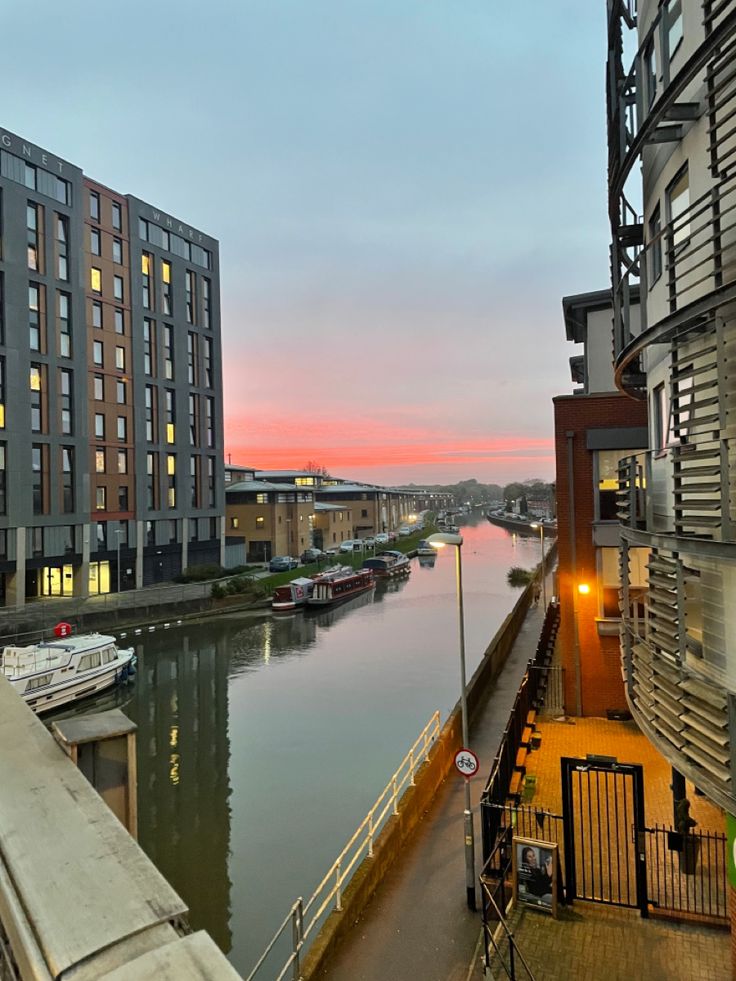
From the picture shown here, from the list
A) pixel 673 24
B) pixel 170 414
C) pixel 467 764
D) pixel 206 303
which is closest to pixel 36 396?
pixel 170 414

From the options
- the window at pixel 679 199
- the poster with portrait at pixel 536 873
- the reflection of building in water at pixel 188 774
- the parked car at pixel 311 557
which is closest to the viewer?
the window at pixel 679 199

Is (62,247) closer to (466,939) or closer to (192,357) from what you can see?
(192,357)

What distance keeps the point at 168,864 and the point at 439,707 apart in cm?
1307

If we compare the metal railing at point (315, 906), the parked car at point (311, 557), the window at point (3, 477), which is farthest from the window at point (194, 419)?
the metal railing at point (315, 906)

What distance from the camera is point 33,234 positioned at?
1681 inches

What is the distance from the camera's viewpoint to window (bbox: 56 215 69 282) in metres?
44.3

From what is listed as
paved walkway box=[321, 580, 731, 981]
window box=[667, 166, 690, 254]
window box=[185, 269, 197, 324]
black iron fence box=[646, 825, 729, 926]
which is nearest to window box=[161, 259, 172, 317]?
window box=[185, 269, 197, 324]

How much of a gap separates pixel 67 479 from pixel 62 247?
16.0m

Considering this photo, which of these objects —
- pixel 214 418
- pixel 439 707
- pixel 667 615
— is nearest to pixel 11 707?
pixel 667 615

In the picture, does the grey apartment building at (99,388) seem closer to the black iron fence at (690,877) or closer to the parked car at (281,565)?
the parked car at (281,565)

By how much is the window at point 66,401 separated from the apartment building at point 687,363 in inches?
1630

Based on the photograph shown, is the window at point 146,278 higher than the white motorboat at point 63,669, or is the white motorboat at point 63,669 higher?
the window at point 146,278

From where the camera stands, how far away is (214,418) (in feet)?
191

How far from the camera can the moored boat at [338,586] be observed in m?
50.0
